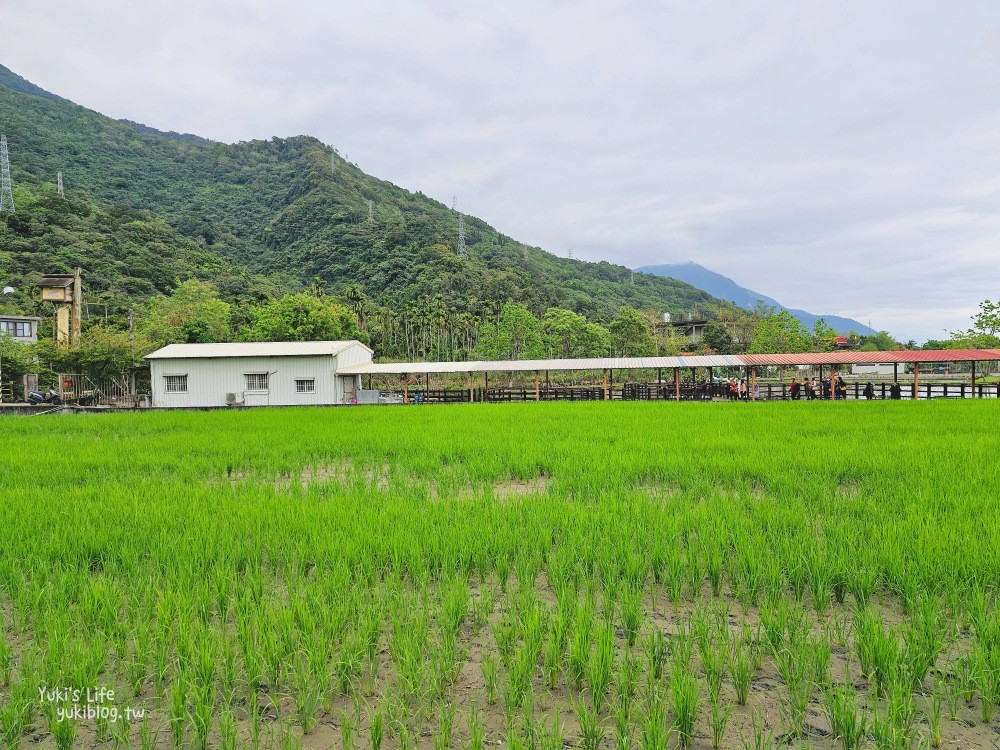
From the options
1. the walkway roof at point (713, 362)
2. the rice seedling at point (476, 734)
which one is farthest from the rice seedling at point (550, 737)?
the walkway roof at point (713, 362)

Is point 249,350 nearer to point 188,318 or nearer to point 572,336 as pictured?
point 188,318

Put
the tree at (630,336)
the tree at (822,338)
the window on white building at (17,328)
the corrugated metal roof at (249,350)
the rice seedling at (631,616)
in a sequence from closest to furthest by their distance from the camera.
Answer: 1. the rice seedling at (631,616)
2. the corrugated metal roof at (249,350)
3. the window on white building at (17,328)
4. the tree at (822,338)
5. the tree at (630,336)

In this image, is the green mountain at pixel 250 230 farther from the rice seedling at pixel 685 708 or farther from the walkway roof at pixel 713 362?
the rice seedling at pixel 685 708

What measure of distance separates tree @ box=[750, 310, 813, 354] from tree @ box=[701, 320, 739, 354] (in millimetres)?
8067

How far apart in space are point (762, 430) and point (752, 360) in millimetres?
15624

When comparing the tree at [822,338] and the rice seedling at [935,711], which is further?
the tree at [822,338]

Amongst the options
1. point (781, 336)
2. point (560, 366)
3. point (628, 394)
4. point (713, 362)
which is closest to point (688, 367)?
point (713, 362)

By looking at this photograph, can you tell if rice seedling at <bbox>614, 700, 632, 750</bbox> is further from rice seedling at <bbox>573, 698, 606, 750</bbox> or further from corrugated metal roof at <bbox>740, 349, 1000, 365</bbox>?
corrugated metal roof at <bbox>740, 349, 1000, 365</bbox>

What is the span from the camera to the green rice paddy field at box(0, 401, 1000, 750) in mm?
2156

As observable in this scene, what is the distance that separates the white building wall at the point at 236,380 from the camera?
25.3 m

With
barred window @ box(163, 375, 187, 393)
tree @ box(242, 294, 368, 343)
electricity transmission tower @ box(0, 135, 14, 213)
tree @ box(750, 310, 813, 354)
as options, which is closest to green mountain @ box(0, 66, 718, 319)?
→ electricity transmission tower @ box(0, 135, 14, 213)

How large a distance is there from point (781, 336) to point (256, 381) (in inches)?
1543

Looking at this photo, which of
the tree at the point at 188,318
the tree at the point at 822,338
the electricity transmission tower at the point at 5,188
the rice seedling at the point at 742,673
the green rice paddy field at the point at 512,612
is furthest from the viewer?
the electricity transmission tower at the point at 5,188

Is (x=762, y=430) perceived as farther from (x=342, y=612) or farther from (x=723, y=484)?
(x=342, y=612)
